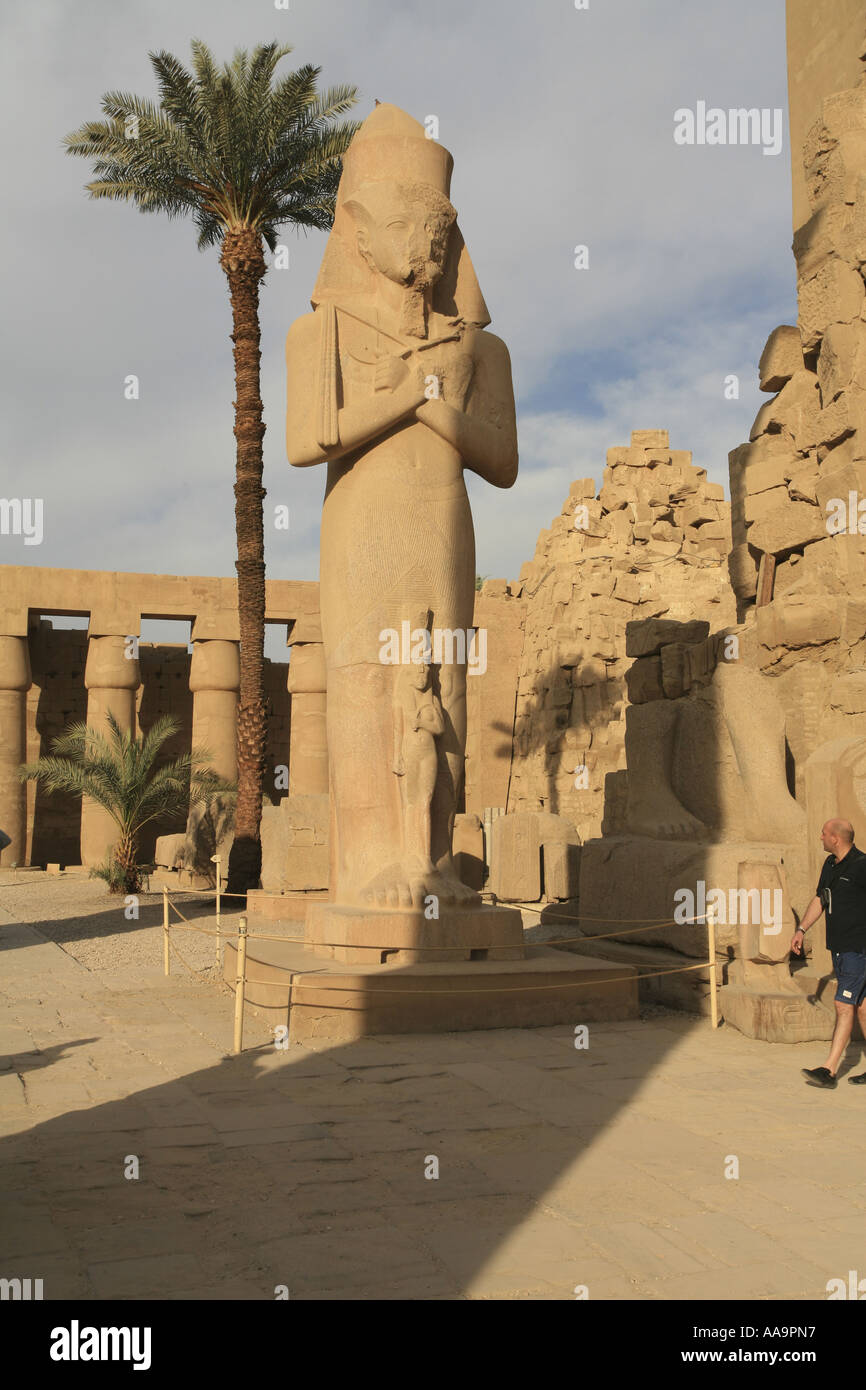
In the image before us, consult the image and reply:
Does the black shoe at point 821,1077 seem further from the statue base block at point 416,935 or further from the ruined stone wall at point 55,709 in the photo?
the ruined stone wall at point 55,709

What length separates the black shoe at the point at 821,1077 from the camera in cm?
435

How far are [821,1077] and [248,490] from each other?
11.2 m

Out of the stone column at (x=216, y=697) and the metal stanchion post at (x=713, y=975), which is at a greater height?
the stone column at (x=216, y=697)

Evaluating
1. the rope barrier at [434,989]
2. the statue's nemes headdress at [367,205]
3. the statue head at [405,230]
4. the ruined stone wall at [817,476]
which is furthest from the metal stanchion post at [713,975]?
the statue head at [405,230]

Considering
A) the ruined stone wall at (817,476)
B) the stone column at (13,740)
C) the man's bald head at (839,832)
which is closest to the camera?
the man's bald head at (839,832)

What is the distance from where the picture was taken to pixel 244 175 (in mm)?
13945

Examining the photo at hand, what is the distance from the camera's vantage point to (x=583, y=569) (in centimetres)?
1875

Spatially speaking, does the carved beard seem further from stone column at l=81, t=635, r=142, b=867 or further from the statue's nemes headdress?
stone column at l=81, t=635, r=142, b=867

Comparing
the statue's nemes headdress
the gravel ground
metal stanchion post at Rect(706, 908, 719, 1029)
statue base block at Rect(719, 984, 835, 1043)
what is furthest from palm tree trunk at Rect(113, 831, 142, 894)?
statue base block at Rect(719, 984, 835, 1043)

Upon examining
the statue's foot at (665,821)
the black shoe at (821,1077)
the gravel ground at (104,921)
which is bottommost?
the gravel ground at (104,921)

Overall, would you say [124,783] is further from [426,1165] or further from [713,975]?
[426,1165]

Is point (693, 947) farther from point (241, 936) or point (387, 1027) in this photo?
point (241, 936)

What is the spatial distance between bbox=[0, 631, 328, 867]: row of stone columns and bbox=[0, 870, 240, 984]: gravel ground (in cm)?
128

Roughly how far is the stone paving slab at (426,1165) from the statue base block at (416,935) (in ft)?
1.65
